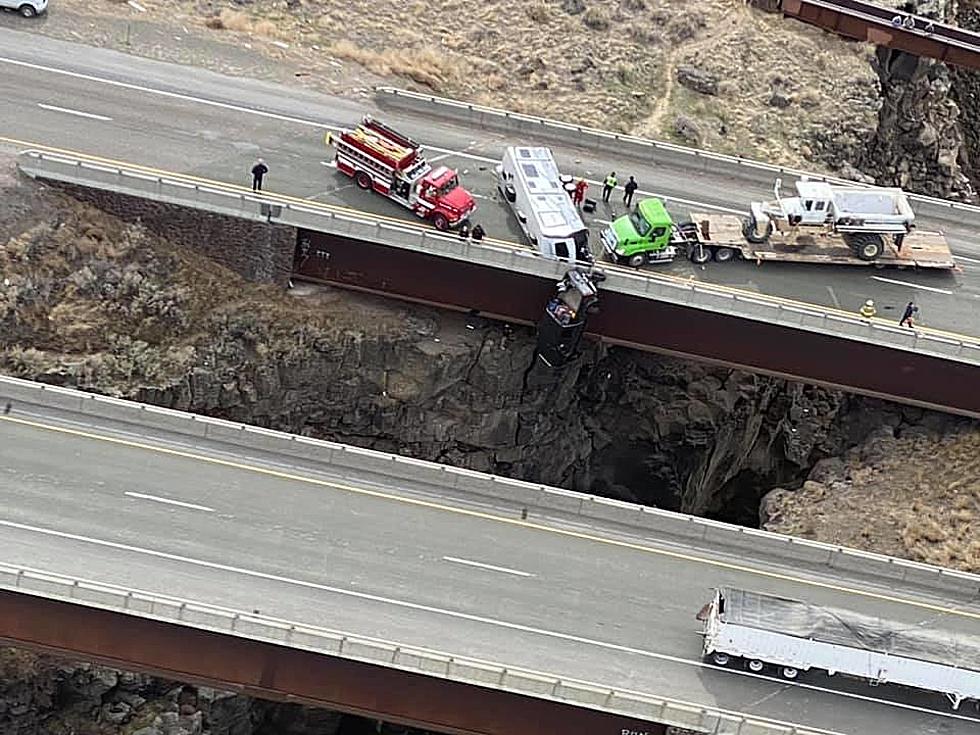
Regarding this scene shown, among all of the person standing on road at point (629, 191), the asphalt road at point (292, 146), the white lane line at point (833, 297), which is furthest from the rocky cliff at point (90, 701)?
the white lane line at point (833, 297)

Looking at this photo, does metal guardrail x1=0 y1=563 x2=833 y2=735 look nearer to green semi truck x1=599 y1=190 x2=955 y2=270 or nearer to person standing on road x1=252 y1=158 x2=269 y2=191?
person standing on road x1=252 y1=158 x2=269 y2=191

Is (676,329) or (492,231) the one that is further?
(492,231)

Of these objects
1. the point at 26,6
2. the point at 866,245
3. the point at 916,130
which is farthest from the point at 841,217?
the point at 26,6

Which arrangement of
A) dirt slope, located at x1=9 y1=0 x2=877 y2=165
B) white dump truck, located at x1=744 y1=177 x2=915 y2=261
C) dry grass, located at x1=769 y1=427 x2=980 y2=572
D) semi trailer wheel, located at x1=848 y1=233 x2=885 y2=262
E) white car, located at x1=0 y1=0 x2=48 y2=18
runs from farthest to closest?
dirt slope, located at x1=9 y1=0 x2=877 y2=165 → white car, located at x1=0 y1=0 x2=48 y2=18 → semi trailer wheel, located at x1=848 y1=233 x2=885 y2=262 → white dump truck, located at x1=744 y1=177 x2=915 y2=261 → dry grass, located at x1=769 y1=427 x2=980 y2=572

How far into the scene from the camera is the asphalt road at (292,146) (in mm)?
45969

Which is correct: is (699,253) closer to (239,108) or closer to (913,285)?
(913,285)

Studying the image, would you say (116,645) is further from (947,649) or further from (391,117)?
(391,117)

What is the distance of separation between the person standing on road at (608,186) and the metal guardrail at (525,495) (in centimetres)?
1516

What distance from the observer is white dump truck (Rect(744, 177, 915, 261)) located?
45844 mm

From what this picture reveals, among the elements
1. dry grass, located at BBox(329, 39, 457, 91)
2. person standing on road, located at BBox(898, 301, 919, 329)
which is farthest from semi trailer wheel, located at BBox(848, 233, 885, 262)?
dry grass, located at BBox(329, 39, 457, 91)

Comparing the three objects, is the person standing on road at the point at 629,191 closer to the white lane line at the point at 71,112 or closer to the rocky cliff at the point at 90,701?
the white lane line at the point at 71,112

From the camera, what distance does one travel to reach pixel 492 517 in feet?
124

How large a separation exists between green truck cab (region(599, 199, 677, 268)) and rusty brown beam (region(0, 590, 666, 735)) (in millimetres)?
18789

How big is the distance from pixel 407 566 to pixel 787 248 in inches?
820
